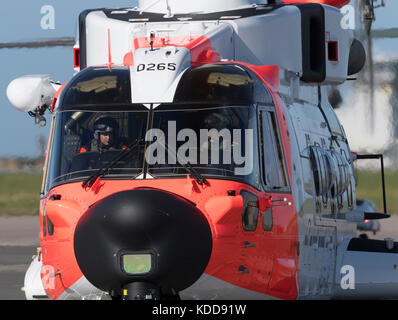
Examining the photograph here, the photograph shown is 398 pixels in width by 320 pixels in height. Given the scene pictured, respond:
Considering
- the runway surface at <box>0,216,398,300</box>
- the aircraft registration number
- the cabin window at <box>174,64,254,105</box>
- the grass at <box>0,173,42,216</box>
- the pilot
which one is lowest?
the runway surface at <box>0,216,398,300</box>

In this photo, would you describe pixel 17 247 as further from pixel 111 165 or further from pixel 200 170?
pixel 200 170

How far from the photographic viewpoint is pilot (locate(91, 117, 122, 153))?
31.6 ft

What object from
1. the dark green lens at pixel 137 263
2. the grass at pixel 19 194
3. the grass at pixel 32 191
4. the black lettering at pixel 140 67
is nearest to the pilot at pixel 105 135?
the black lettering at pixel 140 67

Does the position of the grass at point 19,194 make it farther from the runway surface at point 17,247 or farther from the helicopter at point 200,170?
the helicopter at point 200,170

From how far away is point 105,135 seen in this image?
9.69 meters

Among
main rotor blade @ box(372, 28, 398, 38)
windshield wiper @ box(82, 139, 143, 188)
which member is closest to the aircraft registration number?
windshield wiper @ box(82, 139, 143, 188)

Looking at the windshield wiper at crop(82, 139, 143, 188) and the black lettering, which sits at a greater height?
the black lettering

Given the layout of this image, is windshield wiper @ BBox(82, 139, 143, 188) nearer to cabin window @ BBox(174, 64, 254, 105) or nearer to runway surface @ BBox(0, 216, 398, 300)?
cabin window @ BBox(174, 64, 254, 105)

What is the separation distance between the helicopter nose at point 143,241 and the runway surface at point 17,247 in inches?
298

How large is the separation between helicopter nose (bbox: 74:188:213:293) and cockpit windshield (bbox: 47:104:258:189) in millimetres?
622

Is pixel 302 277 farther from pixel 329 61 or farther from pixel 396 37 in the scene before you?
pixel 396 37

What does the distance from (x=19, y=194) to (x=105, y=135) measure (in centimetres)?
1764

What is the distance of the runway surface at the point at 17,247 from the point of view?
1778cm

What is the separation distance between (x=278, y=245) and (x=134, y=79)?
6.40 ft
